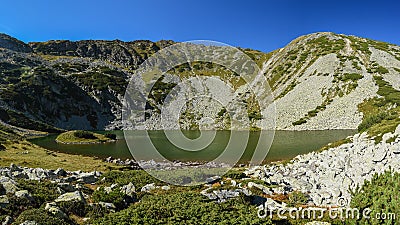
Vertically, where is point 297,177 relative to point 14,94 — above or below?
below

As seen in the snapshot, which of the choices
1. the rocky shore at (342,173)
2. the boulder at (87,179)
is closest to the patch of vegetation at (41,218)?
the rocky shore at (342,173)

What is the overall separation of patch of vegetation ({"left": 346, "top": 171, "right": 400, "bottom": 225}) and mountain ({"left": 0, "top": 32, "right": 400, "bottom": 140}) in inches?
2886

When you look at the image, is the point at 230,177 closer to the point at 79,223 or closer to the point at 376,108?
the point at 79,223

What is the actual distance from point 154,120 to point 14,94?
68486 mm

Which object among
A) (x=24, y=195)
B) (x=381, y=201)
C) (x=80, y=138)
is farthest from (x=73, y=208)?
(x=80, y=138)

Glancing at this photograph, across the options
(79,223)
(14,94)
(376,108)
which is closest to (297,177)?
(79,223)

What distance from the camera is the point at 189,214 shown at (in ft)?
41.2

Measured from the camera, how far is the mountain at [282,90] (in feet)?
326

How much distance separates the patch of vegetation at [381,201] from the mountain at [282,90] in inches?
2886

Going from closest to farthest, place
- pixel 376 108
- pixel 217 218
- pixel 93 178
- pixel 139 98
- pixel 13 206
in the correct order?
pixel 217 218, pixel 13 206, pixel 93 178, pixel 376 108, pixel 139 98

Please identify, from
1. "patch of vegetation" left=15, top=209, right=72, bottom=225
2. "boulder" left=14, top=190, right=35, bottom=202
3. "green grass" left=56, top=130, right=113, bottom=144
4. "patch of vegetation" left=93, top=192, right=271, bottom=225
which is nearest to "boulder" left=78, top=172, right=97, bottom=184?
"boulder" left=14, top=190, right=35, bottom=202

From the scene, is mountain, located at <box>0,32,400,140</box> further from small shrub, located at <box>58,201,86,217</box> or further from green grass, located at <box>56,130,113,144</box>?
small shrub, located at <box>58,201,86,217</box>

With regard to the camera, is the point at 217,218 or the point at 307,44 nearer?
the point at 217,218

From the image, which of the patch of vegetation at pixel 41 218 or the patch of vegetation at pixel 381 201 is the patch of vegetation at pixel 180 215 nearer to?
the patch of vegetation at pixel 41 218
